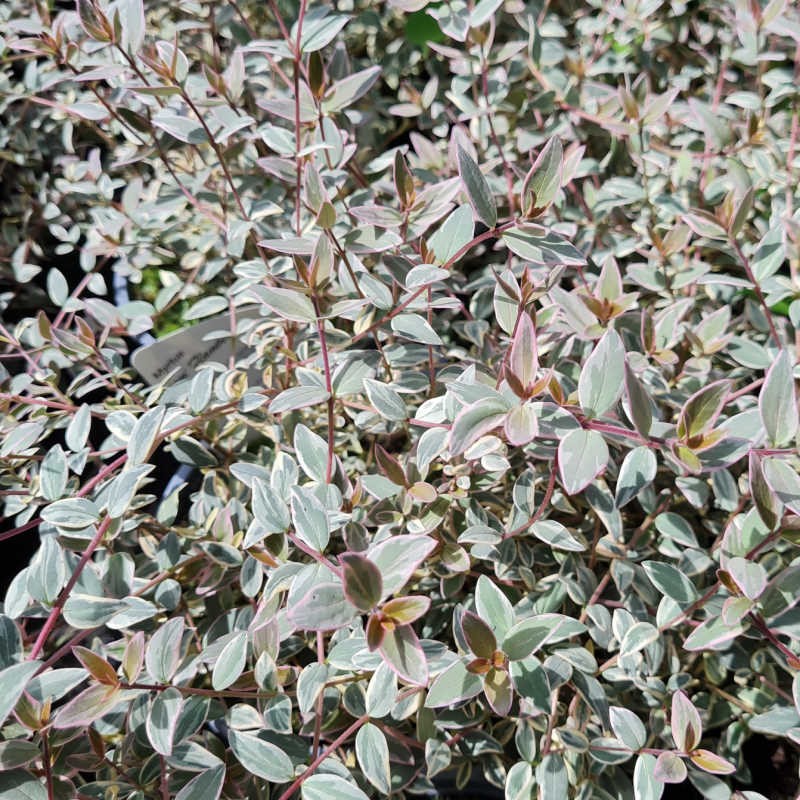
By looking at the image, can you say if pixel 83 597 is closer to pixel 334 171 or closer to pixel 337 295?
pixel 337 295

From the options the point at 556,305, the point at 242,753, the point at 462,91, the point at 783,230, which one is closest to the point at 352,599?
the point at 242,753

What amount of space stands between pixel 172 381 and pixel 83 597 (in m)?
0.39

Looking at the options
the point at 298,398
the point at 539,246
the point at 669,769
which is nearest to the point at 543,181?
the point at 539,246

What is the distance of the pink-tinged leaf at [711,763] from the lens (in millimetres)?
543

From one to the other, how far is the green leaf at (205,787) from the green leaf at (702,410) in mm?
437

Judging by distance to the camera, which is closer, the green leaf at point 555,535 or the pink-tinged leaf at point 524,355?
the pink-tinged leaf at point 524,355

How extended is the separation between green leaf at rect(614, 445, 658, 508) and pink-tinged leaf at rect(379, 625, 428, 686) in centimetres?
21

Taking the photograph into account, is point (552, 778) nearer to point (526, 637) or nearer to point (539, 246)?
point (526, 637)

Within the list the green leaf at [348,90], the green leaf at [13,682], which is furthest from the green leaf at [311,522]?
the green leaf at [348,90]

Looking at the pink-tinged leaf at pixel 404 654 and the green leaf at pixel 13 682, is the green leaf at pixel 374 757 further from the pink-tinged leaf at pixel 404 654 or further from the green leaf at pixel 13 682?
the green leaf at pixel 13 682

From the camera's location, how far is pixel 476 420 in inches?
19.9

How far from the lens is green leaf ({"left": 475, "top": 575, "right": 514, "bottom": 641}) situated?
21.3 inches

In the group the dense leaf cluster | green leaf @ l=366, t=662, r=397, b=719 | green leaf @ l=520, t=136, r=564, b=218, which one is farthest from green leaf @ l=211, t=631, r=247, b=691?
green leaf @ l=520, t=136, r=564, b=218

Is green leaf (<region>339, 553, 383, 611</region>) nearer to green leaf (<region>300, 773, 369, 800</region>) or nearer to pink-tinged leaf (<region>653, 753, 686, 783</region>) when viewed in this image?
green leaf (<region>300, 773, 369, 800</region>)
